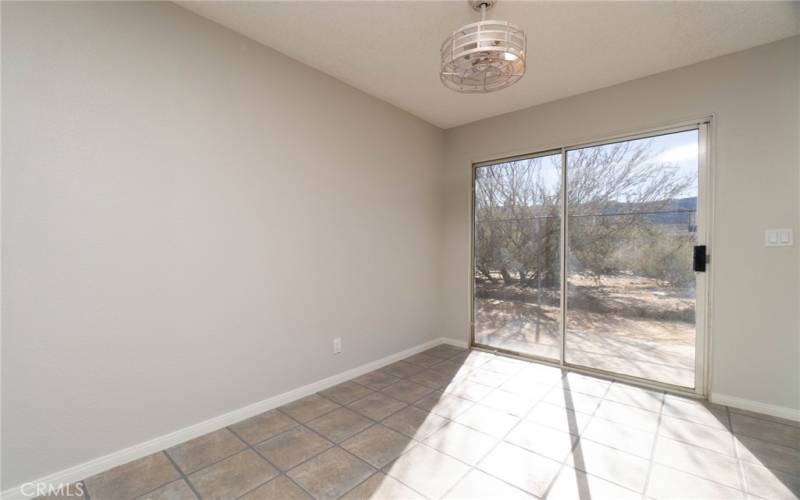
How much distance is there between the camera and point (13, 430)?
155 centimetres

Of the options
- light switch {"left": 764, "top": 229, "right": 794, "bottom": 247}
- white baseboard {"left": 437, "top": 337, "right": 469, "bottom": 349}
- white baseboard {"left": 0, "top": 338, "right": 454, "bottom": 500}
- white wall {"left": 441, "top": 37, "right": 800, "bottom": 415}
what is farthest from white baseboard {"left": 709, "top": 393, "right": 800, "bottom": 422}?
white baseboard {"left": 0, "top": 338, "right": 454, "bottom": 500}

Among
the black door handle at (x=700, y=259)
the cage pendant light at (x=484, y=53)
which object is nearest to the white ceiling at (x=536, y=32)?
the cage pendant light at (x=484, y=53)

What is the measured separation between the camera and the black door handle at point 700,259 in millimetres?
2621

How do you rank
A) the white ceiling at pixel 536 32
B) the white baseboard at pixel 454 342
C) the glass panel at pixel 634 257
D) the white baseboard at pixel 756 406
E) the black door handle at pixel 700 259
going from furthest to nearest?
the white baseboard at pixel 454 342, the glass panel at pixel 634 257, the black door handle at pixel 700 259, the white baseboard at pixel 756 406, the white ceiling at pixel 536 32

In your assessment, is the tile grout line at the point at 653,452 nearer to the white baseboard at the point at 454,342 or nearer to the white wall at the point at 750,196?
the white wall at the point at 750,196

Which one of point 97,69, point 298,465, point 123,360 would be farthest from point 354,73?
point 298,465

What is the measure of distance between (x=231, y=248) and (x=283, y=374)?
103cm

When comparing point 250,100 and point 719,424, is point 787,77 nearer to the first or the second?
point 719,424

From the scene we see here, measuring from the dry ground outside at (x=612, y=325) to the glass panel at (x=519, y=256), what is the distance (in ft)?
0.04

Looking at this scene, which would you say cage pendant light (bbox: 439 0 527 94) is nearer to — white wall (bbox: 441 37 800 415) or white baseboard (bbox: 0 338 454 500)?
white wall (bbox: 441 37 800 415)

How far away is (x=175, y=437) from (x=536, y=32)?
3.40 metres

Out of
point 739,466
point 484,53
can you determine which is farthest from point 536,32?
point 739,466

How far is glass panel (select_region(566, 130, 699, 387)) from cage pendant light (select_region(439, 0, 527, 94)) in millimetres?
1749

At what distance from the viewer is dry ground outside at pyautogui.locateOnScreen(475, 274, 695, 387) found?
9.11 feet
